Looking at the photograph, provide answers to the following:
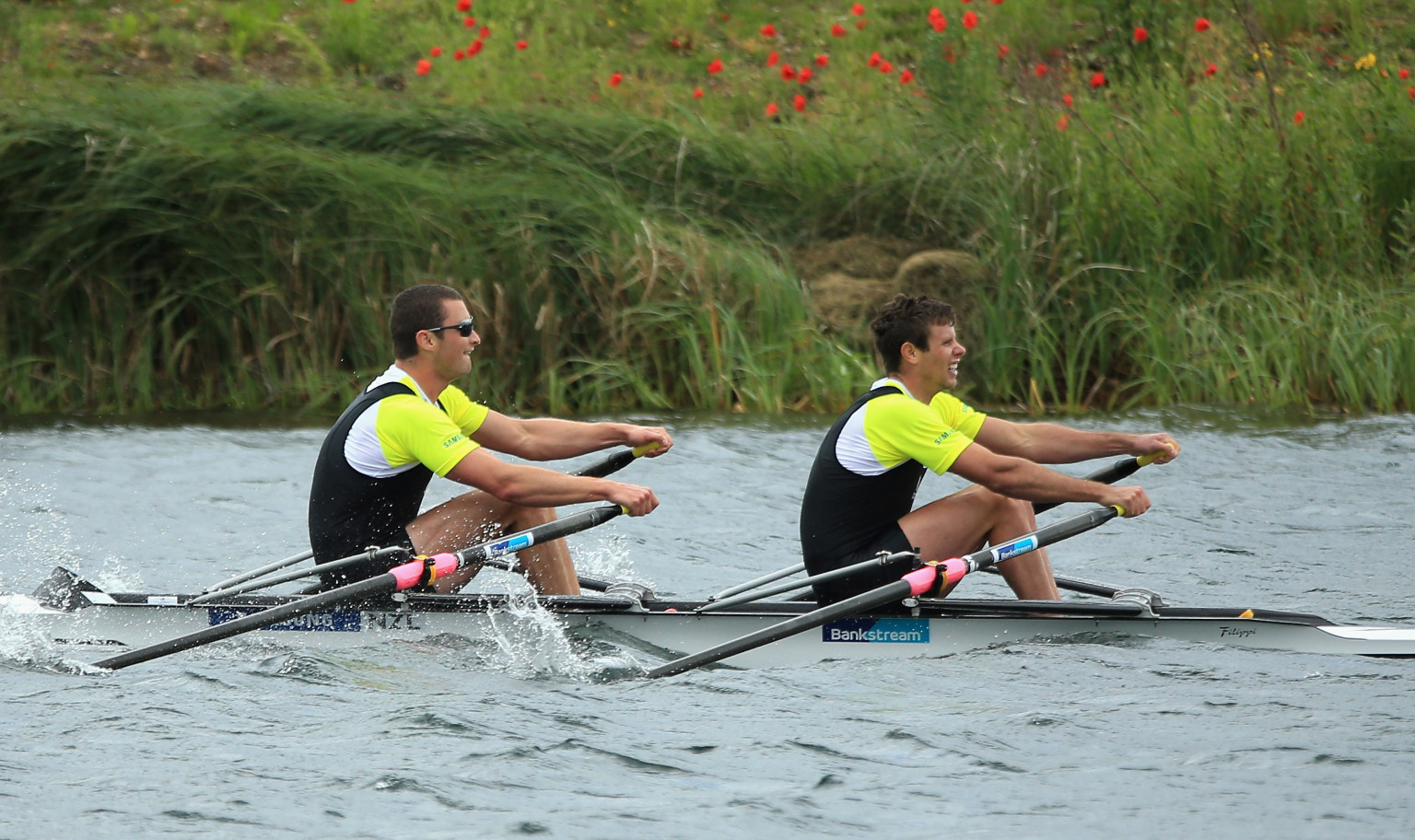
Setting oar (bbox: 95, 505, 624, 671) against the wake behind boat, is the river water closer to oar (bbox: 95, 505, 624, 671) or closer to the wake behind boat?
the wake behind boat

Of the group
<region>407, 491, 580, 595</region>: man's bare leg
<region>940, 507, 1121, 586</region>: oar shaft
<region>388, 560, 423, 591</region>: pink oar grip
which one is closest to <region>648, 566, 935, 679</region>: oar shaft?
<region>940, 507, 1121, 586</region>: oar shaft

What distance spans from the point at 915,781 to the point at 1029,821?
1.51 ft

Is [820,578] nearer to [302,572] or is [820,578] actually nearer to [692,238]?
[302,572]

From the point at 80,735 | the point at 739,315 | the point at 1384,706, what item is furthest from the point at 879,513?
the point at 739,315

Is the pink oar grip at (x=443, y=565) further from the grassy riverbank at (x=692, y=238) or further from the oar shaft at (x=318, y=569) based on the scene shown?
the grassy riverbank at (x=692, y=238)

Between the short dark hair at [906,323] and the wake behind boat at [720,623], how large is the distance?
1.00m

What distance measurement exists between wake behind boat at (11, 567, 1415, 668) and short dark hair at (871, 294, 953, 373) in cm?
100

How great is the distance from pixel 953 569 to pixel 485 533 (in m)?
1.93

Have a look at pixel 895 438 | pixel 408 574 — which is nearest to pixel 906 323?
pixel 895 438

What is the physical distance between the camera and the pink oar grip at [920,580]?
5941 millimetres

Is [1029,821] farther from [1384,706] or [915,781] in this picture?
[1384,706]

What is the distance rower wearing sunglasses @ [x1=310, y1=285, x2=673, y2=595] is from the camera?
619 centimetres

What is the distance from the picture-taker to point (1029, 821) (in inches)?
194

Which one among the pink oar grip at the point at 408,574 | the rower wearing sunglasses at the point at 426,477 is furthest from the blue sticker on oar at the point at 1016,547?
the pink oar grip at the point at 408,574
